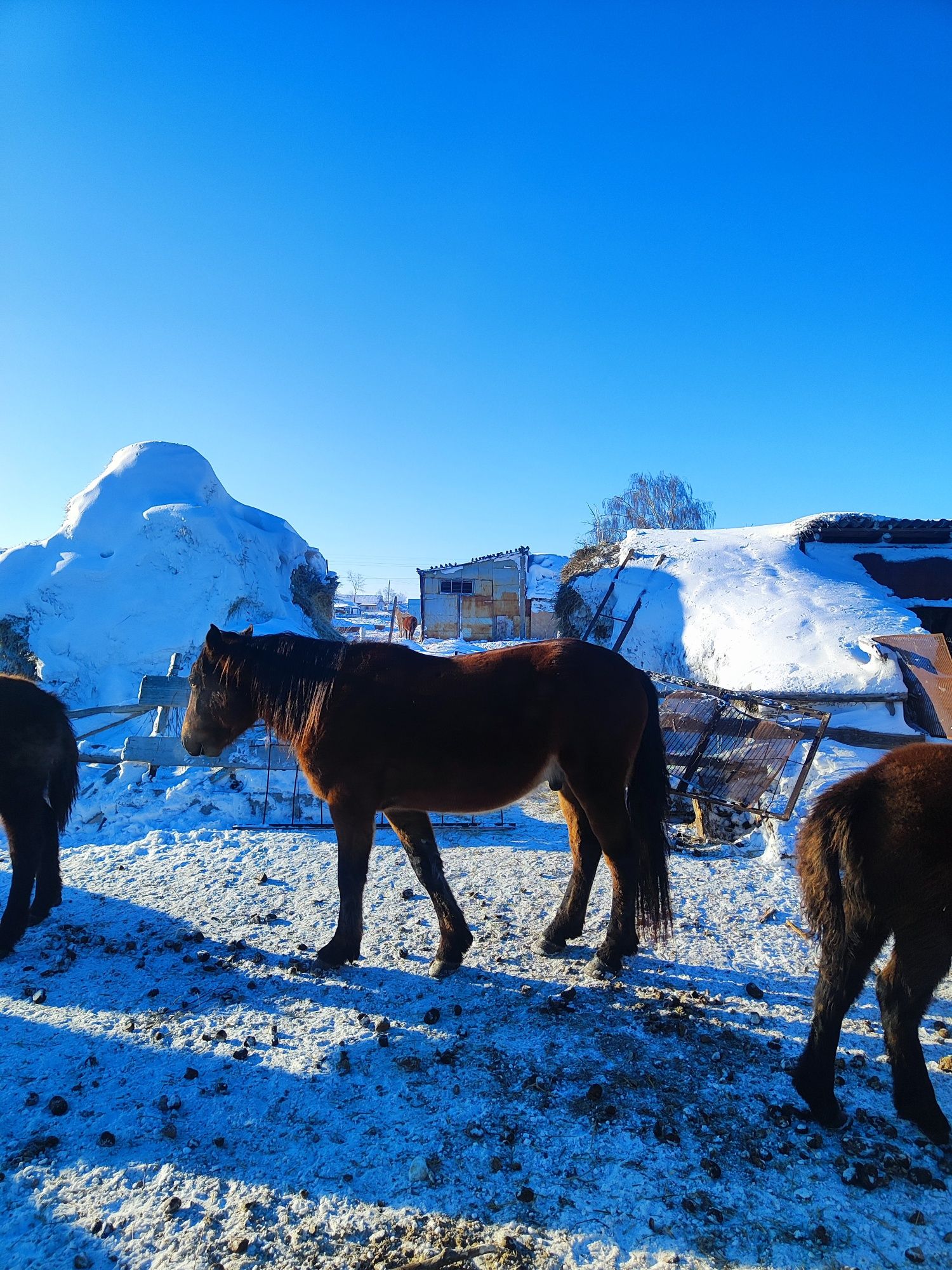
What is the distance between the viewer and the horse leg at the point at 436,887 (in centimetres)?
409

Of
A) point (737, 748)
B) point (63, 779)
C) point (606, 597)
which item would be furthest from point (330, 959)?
point (606, 597)

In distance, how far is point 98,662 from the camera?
1254 centimetres

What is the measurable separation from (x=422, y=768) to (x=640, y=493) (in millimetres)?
50546

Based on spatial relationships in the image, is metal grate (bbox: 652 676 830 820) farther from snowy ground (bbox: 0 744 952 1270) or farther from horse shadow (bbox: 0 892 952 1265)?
horse shadow (bbox: 0 892 952 1265)

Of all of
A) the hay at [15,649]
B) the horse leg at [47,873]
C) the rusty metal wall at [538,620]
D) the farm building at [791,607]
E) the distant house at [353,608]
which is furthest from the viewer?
the distant house at [353,608]

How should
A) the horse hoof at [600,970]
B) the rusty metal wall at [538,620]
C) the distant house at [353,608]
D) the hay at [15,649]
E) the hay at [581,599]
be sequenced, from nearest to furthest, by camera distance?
1. the horse hoof at [600,970]
2. the hay at [15,649]
3. the hay at [581,599]
4. the rusty metal wall at [538,620]
5. the distant house at [353,608]

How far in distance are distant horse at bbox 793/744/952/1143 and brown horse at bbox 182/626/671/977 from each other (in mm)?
1335

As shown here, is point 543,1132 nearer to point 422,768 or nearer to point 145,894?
point 422,768

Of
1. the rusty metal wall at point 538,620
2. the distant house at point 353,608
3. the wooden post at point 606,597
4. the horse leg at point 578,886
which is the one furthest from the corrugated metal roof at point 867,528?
the distant house at point 353,608

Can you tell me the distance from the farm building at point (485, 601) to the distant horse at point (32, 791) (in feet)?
93.5

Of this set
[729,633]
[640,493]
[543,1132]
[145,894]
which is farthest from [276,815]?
[640,493]

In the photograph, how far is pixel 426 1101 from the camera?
2875 mm

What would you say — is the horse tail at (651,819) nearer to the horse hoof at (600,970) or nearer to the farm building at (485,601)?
Answer: the horse hoof at (600,970)

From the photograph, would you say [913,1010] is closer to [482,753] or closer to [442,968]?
[482,753]
